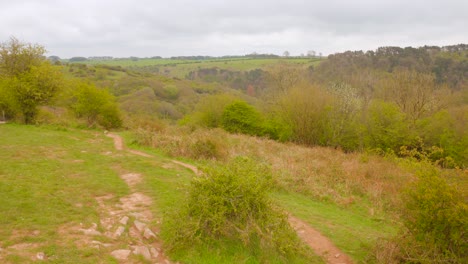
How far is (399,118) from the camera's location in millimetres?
22938

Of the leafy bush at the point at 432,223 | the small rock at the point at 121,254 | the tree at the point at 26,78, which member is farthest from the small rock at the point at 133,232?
the tree at the point at 26,78

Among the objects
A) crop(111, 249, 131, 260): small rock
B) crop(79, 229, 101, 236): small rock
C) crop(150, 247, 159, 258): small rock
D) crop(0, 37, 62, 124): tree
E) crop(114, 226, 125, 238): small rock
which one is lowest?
crop(150, 247, 159, 258): small rock

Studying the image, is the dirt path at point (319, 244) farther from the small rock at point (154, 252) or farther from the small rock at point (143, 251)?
the small rock at point (143, 251)

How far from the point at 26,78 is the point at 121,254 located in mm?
17708

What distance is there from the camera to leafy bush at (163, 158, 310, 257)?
6.37 metres

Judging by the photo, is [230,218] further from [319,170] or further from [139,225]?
[319,170]

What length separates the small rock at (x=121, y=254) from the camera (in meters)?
5.70

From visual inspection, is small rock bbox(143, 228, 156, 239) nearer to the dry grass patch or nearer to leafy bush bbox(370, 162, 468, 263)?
leafy bush bbox(370, 162, 468, 263)

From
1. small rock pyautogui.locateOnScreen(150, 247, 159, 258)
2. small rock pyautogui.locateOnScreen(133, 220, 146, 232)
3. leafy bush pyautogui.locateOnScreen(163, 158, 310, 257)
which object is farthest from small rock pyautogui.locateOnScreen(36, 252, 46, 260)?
leafy bush pyautogui.locateOnScreen(163, 158, 310, 257)

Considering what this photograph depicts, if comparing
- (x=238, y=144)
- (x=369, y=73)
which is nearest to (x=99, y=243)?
(x=238, y=144)

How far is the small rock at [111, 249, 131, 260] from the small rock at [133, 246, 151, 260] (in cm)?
13

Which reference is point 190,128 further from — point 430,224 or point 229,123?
point 430,224

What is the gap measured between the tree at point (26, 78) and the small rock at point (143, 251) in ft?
55.1

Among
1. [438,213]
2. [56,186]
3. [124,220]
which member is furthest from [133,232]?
[438,213]
